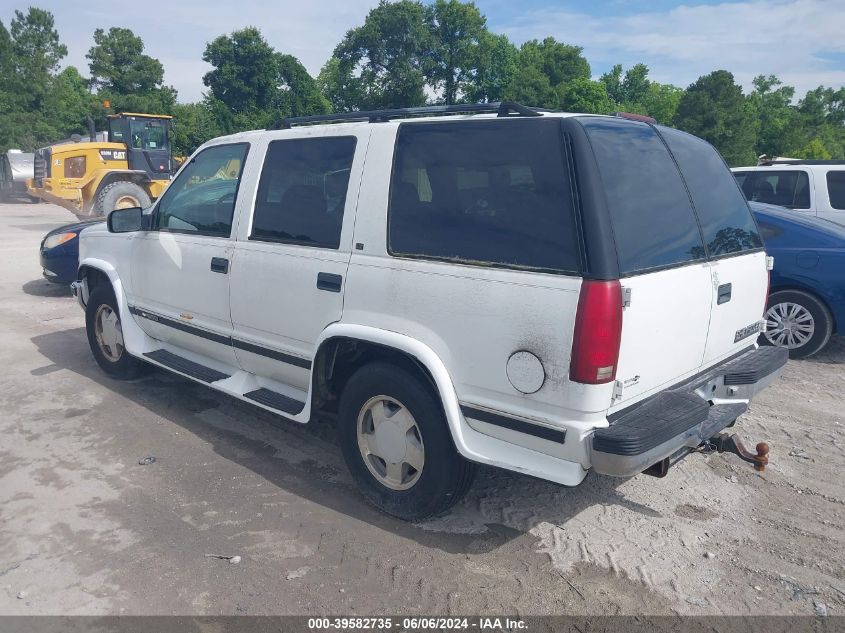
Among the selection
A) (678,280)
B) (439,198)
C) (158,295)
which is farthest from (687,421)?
(158,295)

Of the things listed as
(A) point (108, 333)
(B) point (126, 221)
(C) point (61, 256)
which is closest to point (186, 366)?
(B) point (126, 221)

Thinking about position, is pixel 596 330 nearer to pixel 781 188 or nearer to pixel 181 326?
pixel 181 326

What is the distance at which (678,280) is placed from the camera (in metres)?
3.10

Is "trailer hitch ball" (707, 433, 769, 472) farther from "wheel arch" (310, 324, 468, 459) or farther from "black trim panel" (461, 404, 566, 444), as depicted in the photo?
"wheel arch" (310, 324, 468, 459)

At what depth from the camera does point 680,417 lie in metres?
2.94

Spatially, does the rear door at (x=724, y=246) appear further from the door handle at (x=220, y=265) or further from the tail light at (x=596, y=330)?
the door handle at (x=220, y=265)

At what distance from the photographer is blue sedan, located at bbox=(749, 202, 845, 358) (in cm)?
619

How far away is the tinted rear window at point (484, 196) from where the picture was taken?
287 cm

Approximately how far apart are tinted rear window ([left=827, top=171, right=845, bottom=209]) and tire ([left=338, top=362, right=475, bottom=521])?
7435 millimetres

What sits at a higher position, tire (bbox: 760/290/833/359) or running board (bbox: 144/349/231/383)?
tire (bbox: 760/290/833/359)

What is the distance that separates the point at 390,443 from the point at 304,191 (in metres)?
1.65

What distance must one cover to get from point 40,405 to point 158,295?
141 centimetres

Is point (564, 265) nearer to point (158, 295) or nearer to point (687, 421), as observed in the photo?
point (687, 421)

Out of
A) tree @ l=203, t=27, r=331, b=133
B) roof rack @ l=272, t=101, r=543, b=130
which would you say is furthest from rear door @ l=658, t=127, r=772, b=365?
tree @ l=203, t=27, r=331, b=133
